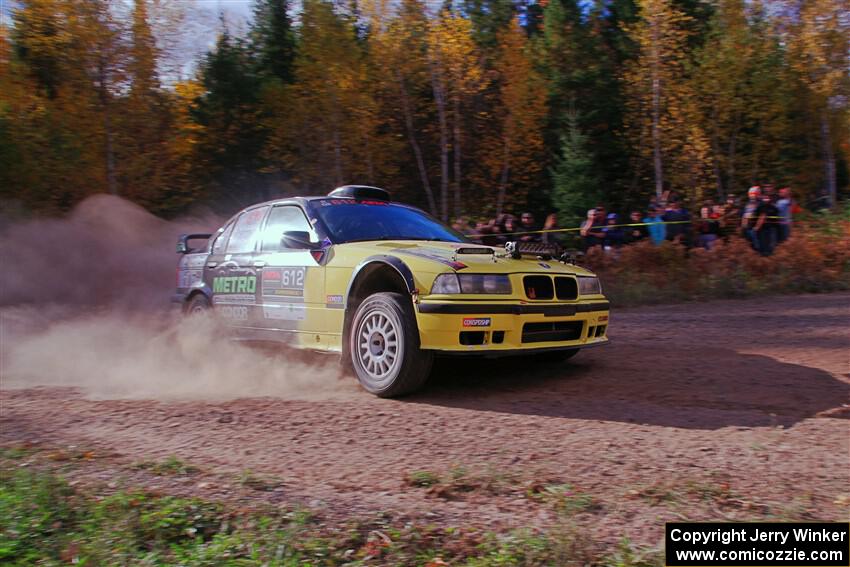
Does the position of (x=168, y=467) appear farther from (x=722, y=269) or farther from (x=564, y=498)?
(x=722, y=269)

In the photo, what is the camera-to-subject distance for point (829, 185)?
25.4 meters

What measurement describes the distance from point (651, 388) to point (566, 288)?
1.01 metres

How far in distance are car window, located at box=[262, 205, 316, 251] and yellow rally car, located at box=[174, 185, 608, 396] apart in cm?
1

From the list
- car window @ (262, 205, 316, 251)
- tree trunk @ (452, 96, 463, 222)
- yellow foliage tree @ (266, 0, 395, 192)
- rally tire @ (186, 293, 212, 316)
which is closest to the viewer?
car window @ (262, 205, 316, 251)

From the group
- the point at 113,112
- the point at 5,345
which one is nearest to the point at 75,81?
the point at 113,112

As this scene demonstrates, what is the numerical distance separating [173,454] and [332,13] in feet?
77.6

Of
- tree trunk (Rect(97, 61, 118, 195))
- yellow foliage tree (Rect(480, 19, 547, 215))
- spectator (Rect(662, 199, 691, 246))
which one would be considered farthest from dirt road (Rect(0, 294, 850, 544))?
yellow foliage tree (Rect(480, 19, 547, 215))

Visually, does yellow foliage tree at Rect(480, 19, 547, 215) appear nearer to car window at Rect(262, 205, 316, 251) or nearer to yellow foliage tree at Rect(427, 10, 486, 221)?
yellow foliage tree at Rect(427, 10, 486, 221)

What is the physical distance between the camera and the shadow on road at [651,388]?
4.81 metres

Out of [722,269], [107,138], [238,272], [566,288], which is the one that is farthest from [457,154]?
[566,288]

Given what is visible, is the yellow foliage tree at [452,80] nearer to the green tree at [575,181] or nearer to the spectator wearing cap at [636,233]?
the green tree at [575,181]

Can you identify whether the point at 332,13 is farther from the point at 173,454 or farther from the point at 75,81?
the point at 173,454

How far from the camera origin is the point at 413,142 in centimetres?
2667

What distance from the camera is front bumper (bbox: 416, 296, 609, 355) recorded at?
16.7 ft
